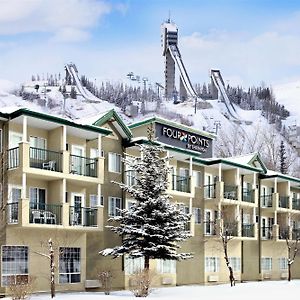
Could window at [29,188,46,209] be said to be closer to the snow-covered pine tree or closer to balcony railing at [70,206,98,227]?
balcony railing at [70,206,98,227]

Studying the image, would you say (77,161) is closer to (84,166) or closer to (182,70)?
(84,166)

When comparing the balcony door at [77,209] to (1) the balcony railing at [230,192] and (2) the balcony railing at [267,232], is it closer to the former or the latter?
(1) the balcony railing at [230,192]

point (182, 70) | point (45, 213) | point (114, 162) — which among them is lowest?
point (45, 213)

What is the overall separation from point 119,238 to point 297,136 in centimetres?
10251

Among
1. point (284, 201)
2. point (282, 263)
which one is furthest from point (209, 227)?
point (282, 263)

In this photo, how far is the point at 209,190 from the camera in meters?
41.8

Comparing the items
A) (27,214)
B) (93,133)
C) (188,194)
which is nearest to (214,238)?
(188,194)

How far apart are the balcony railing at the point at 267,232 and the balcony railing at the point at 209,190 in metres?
7.77

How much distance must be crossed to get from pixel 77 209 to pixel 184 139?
1552cm

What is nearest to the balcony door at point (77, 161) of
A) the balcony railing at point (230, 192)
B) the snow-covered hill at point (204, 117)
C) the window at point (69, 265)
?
the window at point (69, 265)

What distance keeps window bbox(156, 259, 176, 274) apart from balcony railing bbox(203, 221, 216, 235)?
433 centimetres

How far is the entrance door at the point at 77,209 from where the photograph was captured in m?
30.3

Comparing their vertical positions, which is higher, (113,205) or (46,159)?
(46,159)

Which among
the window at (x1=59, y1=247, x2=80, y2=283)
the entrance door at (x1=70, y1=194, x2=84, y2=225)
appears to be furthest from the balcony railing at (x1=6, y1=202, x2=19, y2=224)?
the window at (x1=59, y1=247, x2=80, y2=283)
